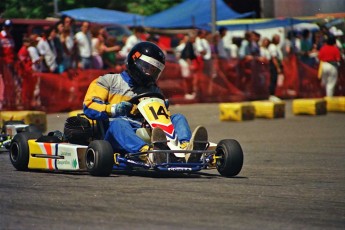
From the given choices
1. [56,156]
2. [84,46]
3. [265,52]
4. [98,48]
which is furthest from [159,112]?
[265,52]

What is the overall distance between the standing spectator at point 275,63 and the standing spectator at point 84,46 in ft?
13.5

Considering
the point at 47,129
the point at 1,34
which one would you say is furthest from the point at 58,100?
the point at 47,129

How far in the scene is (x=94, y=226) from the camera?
6.49 meters

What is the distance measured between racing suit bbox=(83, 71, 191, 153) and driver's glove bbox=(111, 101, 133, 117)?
4cm

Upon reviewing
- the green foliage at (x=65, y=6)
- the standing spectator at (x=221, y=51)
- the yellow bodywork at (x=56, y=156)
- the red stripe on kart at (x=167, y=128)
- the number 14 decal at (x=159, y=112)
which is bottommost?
the yellow bodywork at (x=56, y=156)

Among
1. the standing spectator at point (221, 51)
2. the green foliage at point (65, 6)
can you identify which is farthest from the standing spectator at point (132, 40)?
the green foliage at point (65, 6)

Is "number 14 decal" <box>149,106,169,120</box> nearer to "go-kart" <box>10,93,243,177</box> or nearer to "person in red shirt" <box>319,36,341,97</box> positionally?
"go-kart" <box>10,93,243,177</box>

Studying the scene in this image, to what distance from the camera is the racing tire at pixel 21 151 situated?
9.95 metres

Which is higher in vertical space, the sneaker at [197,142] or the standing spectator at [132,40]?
the standing spectator at [132,40]

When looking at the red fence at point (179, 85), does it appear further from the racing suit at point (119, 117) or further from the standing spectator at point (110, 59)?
the racing suit at point (119, 117)

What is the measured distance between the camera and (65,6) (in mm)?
31578

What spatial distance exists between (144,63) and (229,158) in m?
1.35

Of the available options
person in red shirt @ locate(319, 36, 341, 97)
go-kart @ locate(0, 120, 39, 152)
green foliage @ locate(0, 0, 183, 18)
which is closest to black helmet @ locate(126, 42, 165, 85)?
go-kart @ locate(0, 120, 39, 152)

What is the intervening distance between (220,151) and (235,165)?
7.9 inches
